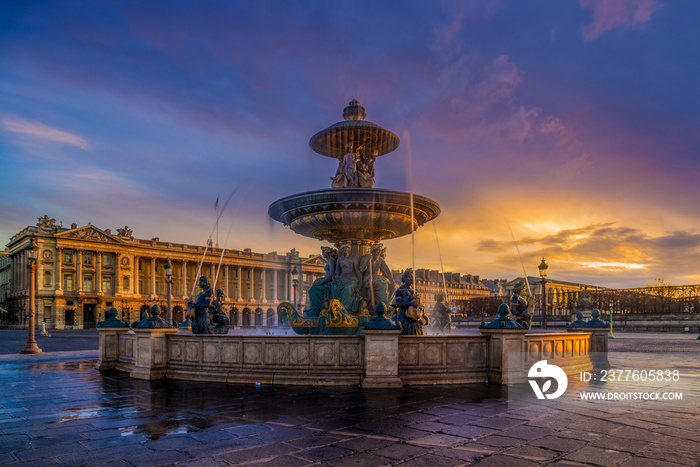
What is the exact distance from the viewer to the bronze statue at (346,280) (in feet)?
44.6

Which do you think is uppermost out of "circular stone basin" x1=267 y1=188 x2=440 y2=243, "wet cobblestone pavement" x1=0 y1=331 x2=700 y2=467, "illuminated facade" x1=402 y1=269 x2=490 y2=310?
"circular stone basin" x1=267 y1=188 x2=440 y2=243

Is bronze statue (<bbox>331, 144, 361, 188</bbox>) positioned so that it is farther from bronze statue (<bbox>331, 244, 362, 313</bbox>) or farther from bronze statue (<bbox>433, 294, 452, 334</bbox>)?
bronze statue (<bbox>433, 294, 452, 334</bbox>)

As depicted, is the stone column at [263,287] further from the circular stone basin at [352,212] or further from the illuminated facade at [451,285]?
the circular stone basin at [352,212]

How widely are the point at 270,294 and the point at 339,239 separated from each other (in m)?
104

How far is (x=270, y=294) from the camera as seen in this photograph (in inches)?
4584

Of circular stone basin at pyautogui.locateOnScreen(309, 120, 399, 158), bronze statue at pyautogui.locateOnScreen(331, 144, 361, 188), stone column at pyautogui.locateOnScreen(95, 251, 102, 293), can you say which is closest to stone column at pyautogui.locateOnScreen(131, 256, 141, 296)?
stone column at pyautogui.locateOnScreen(95, 251, 102, 293)

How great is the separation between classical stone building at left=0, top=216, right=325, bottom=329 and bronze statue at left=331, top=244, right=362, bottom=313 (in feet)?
212

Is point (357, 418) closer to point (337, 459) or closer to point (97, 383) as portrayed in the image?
point (337, 459)

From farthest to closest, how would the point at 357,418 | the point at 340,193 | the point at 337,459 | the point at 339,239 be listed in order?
the point at 339,239 → the point at 340,193 → the point at 357,418 → the point at 337,459

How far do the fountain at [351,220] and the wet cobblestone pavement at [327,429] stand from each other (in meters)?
4.99

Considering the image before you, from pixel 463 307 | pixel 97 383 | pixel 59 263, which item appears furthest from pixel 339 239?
pixel 59 263

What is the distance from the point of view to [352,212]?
43.4 ft

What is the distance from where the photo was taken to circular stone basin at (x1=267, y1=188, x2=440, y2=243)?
12.9 m

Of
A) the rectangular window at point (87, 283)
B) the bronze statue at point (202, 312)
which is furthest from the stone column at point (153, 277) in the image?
the bronze statue at point (202, 312)
